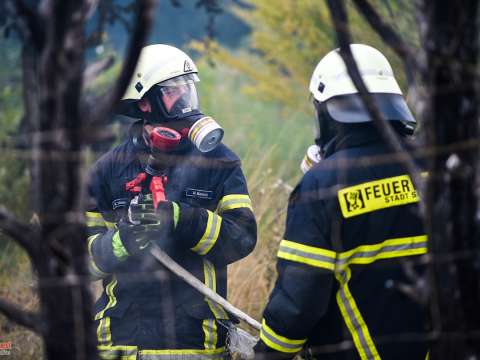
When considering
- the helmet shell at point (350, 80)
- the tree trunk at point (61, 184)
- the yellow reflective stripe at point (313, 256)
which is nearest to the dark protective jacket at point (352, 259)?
the yellow reflective stripe at point (313, 256)

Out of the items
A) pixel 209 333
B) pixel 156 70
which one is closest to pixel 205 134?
pixel 156 70

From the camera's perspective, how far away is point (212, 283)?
11.7 ft

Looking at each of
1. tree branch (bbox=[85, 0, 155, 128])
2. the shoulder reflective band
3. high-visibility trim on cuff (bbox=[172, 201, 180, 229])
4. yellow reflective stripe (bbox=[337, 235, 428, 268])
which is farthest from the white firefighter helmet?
tree branch (bbox=[85, 0, 155, 128])

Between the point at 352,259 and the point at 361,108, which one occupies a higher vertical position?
the point at 361,108

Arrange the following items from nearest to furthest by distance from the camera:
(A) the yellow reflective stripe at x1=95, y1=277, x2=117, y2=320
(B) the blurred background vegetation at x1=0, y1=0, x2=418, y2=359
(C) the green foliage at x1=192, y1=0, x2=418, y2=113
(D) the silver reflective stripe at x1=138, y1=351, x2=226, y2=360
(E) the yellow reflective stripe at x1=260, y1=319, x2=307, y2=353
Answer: (E) the yellow reflective stripe at x1=260, y1=319, x2=307, y2=353, (D) the silver reflective stripe at x1=138, y1=351, x2=226, y2=360, (A) the yellow reflective stripe at x1=95, y1=277, x2=117, y2=320, (B) the blurred background vegetation at x1=0, y1=0, x2=418, y2=359, (C) the green foliage at x1=192, y1=0, x2=418, y2=113

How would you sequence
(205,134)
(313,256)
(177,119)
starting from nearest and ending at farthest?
(313,256) → (205,134) → (177,119)

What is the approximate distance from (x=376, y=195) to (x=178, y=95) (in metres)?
1.30

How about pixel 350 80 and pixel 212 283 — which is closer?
pixel 350 80

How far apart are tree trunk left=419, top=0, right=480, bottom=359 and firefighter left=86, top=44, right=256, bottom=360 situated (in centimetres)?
162

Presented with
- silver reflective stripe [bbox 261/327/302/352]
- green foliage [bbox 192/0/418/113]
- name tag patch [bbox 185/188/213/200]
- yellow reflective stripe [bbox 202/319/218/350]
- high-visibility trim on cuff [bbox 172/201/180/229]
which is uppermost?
green foliage [bbox 192/0/418/113]

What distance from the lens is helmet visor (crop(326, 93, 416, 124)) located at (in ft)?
9.94

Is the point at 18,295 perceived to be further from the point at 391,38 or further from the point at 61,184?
the point at 391,38

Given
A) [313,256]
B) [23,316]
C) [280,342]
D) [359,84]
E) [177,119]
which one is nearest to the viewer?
[23,316]

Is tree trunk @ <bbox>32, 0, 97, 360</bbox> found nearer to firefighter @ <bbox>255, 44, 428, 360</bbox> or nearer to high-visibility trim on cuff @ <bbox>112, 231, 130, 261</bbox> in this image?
firefighter @ <bbox>255, 44, 428, 360</bbox>
